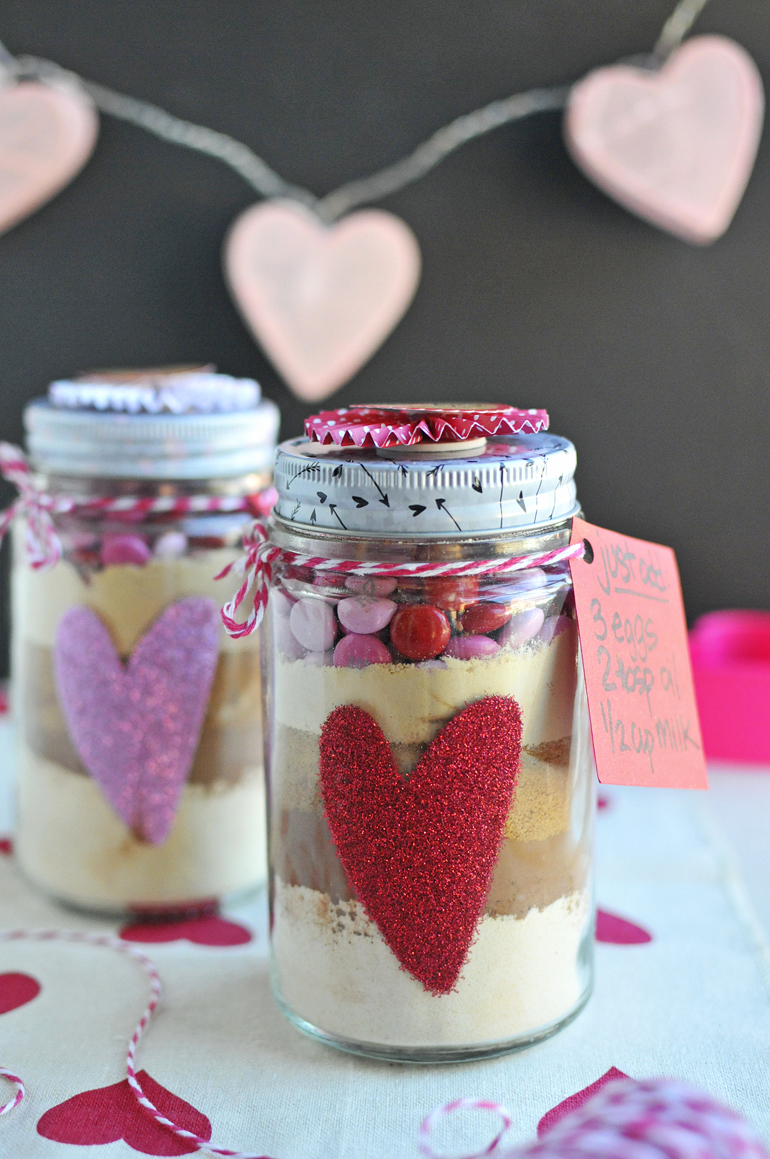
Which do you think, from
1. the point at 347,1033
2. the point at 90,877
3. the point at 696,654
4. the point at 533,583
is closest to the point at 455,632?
the point at 533,583

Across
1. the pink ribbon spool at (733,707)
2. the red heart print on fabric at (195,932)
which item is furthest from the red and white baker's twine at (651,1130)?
the pink ribbon spool at (733,707)

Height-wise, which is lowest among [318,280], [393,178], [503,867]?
[503,867]

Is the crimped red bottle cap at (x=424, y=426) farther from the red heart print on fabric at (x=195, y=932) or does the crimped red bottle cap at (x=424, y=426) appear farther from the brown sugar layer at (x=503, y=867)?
the red heart print on fabric at (x=195, y=932)

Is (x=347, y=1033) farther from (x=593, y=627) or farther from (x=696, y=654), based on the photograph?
(x=696, y=654)

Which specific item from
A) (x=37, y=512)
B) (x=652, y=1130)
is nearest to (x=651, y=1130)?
(x=652, y=1130)

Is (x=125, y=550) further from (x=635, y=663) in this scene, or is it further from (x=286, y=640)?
(x=635, y=663)

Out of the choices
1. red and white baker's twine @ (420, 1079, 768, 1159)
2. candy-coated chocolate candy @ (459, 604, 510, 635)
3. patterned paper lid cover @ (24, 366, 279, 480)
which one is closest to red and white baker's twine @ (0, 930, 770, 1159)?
red and white baker's twine @ (420, 1079, 768, 1159)
